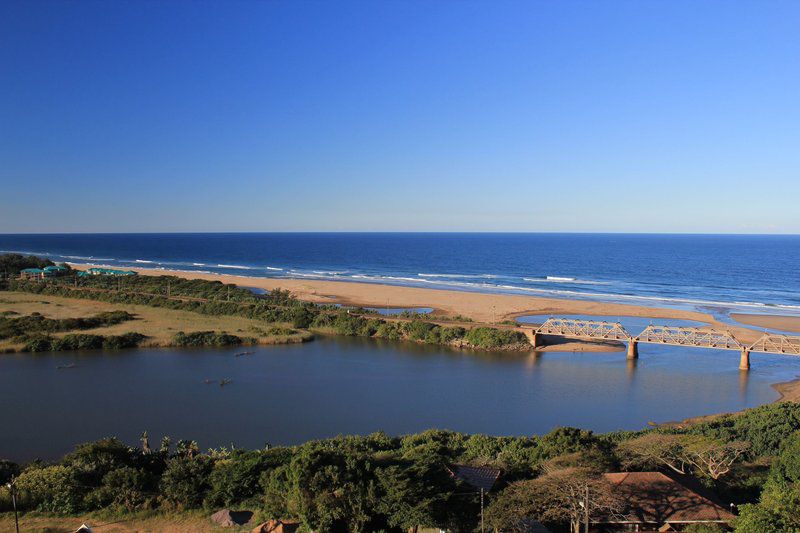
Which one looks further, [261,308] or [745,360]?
[261,308]

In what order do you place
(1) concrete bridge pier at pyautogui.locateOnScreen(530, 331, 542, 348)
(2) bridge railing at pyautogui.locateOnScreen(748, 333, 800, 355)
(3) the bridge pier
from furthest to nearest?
(1) concrete bridge pier at pyautogui.locateOnScreen(530, 331, 542, 348) < (3) the bridge pier < (2) bridge railing at pyautogui.locateOnScreen(748, 333, 800, 355)

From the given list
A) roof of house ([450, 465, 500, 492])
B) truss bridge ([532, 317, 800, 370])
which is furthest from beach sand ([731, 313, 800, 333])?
roof of house ([450, 465, 500, 492])

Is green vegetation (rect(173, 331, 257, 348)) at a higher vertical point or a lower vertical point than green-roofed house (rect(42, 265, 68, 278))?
lower

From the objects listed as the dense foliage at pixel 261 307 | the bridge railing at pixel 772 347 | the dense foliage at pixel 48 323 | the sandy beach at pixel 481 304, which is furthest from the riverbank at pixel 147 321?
the bridge railing at pixel 772 347

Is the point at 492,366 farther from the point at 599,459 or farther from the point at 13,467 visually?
the point at 13,467

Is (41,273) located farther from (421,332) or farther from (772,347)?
(772,347)

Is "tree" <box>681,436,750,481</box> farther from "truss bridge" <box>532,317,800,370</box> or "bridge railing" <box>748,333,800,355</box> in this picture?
"bridge railing" <box>748,333,800,355</box>

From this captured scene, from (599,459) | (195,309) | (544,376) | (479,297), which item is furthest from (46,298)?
(599,459)

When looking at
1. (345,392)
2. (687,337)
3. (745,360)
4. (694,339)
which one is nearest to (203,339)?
(345,392)
